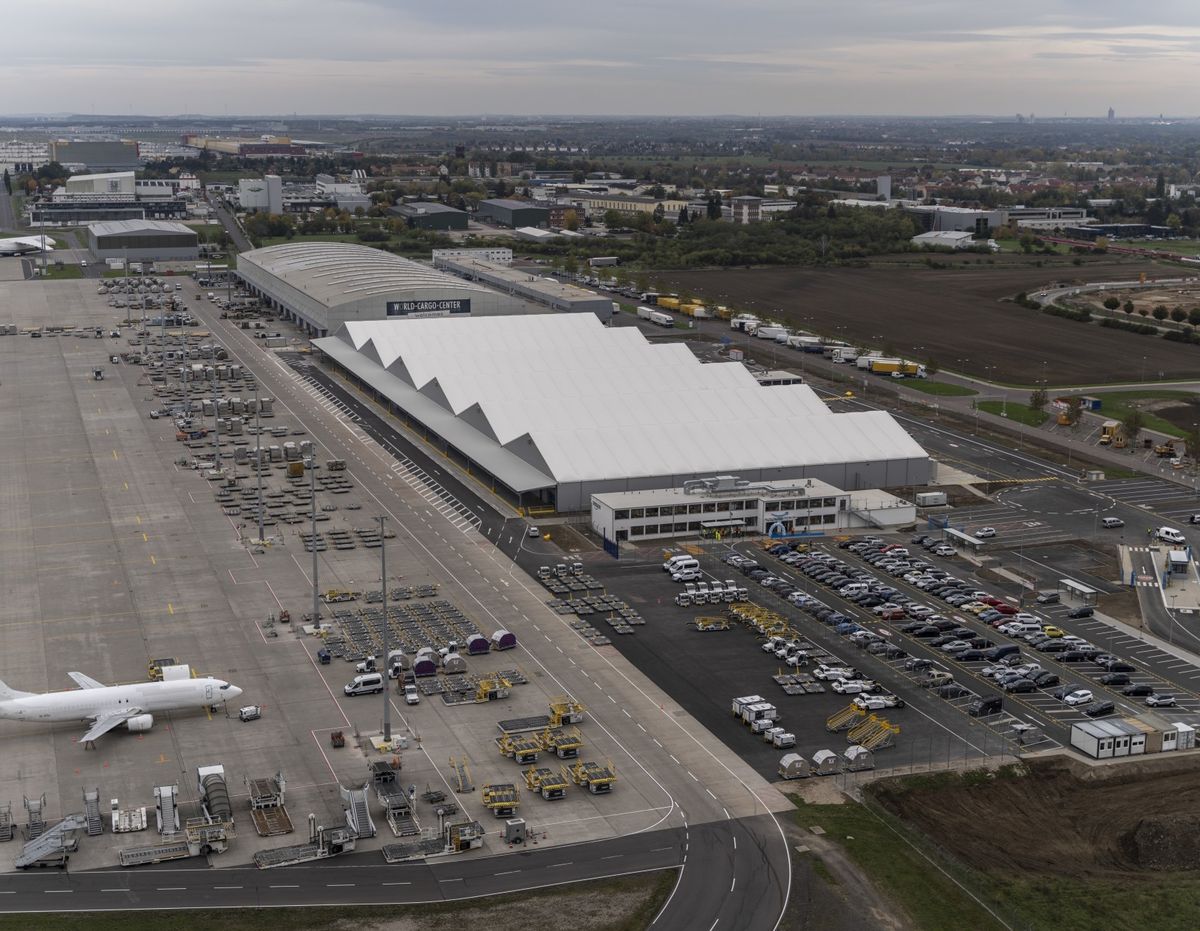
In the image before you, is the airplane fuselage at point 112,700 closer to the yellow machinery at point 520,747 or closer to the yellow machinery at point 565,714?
the yellow machinery at point 520,747

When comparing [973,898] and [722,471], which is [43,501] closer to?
[722,471]

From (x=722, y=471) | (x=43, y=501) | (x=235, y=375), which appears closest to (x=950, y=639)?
(x=722, y=471)

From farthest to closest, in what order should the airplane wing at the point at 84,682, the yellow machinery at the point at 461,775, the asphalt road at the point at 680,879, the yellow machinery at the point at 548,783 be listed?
1. the airplane wing at the point at 84,682
2. the yellow machinery at the point at 461,775
3. the yellow machinery at the point at 548,783
4. the asphalt road at the point at 680,879

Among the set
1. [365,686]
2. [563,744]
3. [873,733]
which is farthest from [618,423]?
[563,744]

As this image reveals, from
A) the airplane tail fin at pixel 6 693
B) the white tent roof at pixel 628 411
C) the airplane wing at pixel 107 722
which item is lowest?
the airplane wing at pixel 107 722

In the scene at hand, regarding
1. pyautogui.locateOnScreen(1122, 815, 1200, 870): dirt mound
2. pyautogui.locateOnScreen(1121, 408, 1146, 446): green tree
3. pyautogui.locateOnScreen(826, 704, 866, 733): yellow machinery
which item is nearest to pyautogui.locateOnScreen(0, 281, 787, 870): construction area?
pyautogui.locateOnScreen(826, 704, 866, 733): yellow machinery

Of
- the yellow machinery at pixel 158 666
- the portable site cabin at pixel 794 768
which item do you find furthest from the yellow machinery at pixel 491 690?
the yellow machinery at pixel 158 666

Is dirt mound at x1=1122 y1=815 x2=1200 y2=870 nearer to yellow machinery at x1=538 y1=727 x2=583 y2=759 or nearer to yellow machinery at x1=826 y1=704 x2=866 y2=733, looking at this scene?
yellow machinery at x1=826 y1=704 x2=866 y2=733
